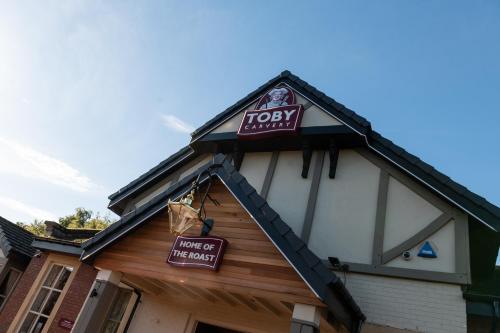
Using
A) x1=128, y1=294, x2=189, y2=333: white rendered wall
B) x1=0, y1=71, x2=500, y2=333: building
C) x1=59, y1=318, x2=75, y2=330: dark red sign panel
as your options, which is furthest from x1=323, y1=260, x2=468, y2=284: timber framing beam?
x1=59, y1=318, x2=75, y2=330: dark red sign panel

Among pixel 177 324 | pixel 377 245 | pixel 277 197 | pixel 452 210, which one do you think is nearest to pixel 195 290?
pixel 177 324

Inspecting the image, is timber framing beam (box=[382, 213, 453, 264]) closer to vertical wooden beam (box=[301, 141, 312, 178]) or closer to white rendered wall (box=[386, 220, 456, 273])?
white rendered wall (box=[386, 220, 456, 273])

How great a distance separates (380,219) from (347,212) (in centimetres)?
67

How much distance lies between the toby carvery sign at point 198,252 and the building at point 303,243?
0.06ft

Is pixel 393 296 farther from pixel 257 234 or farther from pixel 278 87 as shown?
pixel 278 87

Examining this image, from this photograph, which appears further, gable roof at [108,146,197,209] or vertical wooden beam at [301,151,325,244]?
gable roof at [108,146,197,209]

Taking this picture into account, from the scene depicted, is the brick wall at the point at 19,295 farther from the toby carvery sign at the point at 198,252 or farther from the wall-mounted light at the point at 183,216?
the wall-mounted light at the point at 183,216

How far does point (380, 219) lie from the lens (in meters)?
6.64

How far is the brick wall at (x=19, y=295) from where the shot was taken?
Result: 30.4 feet

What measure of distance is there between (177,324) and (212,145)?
15.3ft

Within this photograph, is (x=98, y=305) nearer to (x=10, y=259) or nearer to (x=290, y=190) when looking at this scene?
(x=290, y=190)

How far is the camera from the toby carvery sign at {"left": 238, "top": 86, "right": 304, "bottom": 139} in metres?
8.24

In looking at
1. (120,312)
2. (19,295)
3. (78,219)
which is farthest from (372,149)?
(78,219)

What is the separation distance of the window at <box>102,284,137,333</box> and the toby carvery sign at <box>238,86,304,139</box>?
4954 mm
